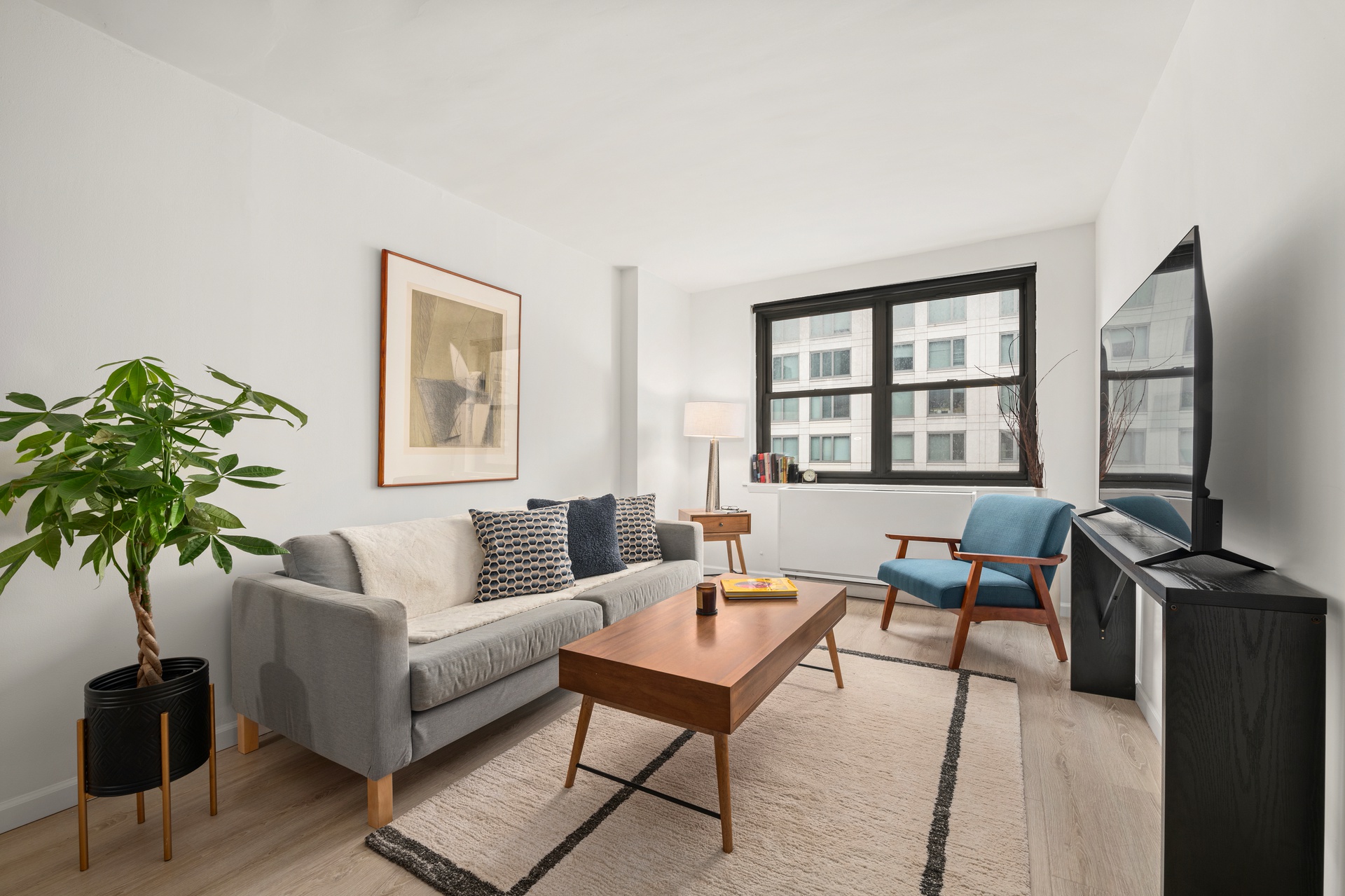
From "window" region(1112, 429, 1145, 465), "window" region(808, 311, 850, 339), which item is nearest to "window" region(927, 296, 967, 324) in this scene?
"window" region(808, 311, 850, 339)

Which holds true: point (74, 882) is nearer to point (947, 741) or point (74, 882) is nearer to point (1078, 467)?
point (947, 741)

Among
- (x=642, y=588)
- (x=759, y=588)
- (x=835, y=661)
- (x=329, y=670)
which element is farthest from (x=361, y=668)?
(x=835, y=661)

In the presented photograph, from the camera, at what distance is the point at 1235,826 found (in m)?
1.25

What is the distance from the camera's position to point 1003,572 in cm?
336

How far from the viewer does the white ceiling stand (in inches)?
78.4

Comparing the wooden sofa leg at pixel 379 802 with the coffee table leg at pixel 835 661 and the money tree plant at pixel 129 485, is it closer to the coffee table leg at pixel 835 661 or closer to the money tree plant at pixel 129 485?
the money tree plant at pixel 129 485

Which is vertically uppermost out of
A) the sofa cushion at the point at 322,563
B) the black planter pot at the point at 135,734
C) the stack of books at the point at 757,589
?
the sofa cushion at the point at 322,563

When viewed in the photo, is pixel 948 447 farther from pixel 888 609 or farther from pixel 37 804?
pixel 37 804

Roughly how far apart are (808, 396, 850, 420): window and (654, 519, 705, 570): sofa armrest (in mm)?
1777

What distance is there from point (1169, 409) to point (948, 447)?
2926 millimetres

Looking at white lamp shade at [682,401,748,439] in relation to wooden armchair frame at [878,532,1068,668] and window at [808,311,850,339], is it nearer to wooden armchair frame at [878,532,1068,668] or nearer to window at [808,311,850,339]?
window at [808,311,850,339]

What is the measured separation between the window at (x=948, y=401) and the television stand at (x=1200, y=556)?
295cm

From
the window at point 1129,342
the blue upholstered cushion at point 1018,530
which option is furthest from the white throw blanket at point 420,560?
the window at point 1129,342

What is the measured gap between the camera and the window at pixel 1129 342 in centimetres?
191
